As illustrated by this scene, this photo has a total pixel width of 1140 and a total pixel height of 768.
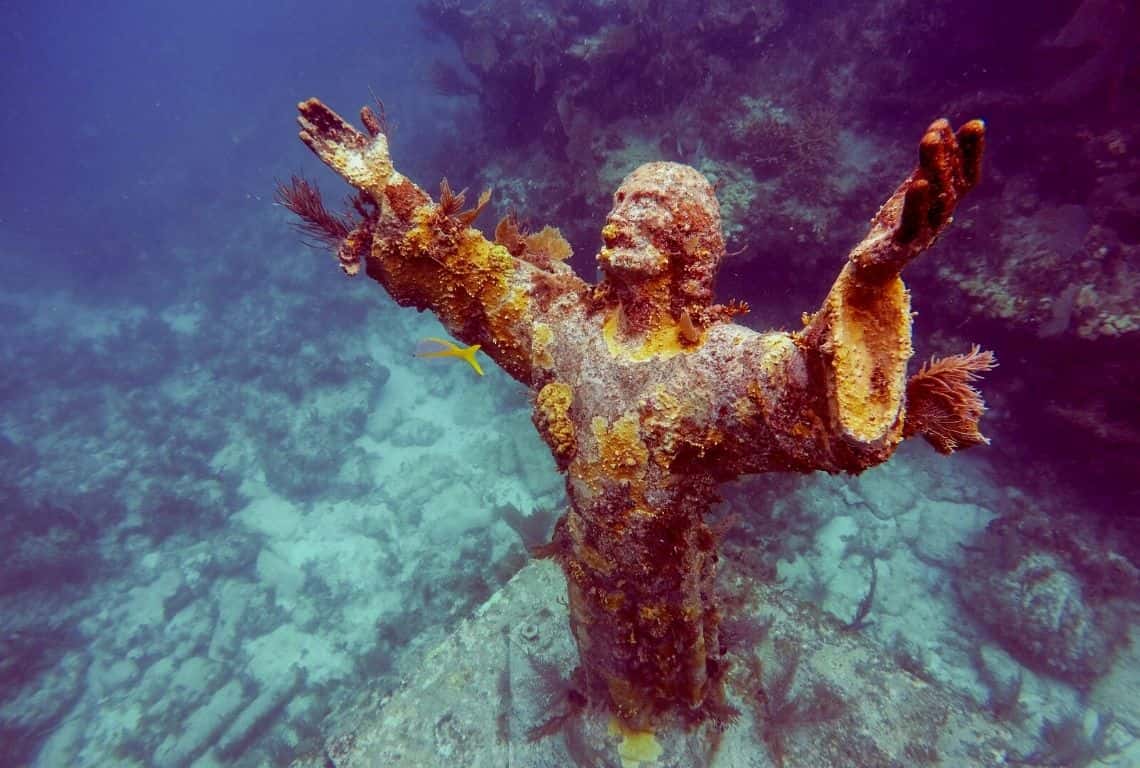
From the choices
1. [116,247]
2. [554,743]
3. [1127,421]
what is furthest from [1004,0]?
[116,247]

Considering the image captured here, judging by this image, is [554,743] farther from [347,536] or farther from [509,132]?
[509,132]

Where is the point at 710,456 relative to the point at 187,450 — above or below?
below

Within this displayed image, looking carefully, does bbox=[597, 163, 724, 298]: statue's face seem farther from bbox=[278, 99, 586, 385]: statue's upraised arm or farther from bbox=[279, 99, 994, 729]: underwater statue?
bbox=[278, 99, 586, 385]: statue's upraised arm

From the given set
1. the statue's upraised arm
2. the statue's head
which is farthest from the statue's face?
the statue's upraised arm

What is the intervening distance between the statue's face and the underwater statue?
0.01 metres

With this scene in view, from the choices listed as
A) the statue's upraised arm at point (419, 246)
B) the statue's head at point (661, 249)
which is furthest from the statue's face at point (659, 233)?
the statue's upraised arm at point (419, 246)

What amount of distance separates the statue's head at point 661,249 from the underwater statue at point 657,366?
1 cm

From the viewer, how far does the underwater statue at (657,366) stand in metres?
1.79

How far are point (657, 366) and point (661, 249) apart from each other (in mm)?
646

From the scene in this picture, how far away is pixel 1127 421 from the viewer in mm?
5570

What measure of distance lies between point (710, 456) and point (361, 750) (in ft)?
13.5

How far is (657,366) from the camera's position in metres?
2.79

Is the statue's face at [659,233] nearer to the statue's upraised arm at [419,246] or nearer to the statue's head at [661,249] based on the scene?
the statue's head at [661,249]

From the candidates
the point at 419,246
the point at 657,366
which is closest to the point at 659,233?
the point at 657,366
